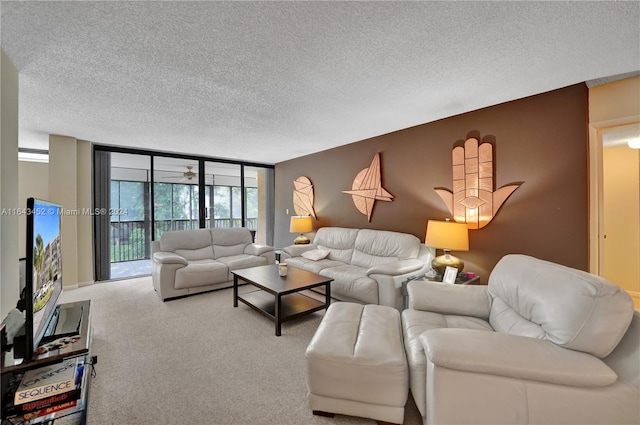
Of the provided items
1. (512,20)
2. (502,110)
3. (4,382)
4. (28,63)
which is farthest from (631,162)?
(28,63)

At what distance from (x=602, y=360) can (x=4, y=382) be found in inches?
112

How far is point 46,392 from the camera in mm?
1253

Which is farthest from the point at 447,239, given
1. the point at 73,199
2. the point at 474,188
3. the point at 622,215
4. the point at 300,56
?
the point at 73,199

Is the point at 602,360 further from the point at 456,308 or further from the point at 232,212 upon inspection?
the point at 232,212

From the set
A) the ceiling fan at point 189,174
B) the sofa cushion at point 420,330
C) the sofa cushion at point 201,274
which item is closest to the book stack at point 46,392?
the sofa cushion at point 420,330

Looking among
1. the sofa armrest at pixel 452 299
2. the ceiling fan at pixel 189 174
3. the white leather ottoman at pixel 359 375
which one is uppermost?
the ceiling fan at pixel 189 174

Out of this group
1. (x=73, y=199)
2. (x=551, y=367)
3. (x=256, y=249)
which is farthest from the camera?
(x=256, y=249)

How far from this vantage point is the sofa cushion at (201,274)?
3.46 m

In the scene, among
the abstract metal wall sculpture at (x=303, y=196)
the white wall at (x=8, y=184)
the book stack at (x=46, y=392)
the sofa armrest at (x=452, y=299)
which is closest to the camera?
the book stack at (x=46, y=392)

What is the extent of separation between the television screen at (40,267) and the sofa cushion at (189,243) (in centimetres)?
234

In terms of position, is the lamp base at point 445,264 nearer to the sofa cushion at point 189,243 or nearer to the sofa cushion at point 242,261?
the sofa cushion at point 242,261

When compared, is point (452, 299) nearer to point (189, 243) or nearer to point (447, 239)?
point (447, 239)

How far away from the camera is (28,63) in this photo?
193 centimetres

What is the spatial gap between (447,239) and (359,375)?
1891mm
